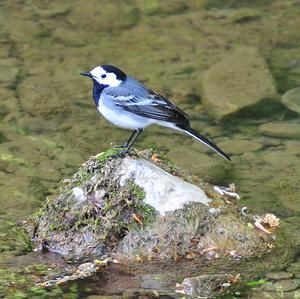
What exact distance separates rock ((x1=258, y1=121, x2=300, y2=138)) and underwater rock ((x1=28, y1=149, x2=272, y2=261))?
2307 mm

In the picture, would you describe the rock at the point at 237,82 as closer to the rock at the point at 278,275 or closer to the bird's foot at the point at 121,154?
the bird's foot at the point at 121,154

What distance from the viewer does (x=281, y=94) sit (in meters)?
9.74

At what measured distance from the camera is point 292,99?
961cm

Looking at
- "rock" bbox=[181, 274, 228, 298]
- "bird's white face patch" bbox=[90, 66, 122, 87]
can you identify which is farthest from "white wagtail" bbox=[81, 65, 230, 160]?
"rock" bbox=[181, 274, 228, 298]

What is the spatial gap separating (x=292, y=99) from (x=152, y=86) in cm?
162

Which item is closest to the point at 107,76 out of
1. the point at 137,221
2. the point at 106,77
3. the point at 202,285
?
the point at 106,77

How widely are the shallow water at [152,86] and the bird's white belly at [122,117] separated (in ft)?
3.93

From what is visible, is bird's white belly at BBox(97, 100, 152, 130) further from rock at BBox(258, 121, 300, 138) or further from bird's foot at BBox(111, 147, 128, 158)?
rock at BBox(258, 121, 300, 138)

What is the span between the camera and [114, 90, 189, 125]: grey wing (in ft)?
22.2

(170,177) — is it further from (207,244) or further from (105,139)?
(105,139)

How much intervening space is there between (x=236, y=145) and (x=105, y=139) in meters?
1.33

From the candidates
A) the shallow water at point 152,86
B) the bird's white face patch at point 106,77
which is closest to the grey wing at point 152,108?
the bird's white face patch at point 106,77

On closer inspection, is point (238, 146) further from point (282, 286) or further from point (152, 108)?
point (282, 286)

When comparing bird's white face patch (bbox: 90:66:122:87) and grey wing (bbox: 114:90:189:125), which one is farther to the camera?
bird's white face patch (bbox: 90:66:122:87)
